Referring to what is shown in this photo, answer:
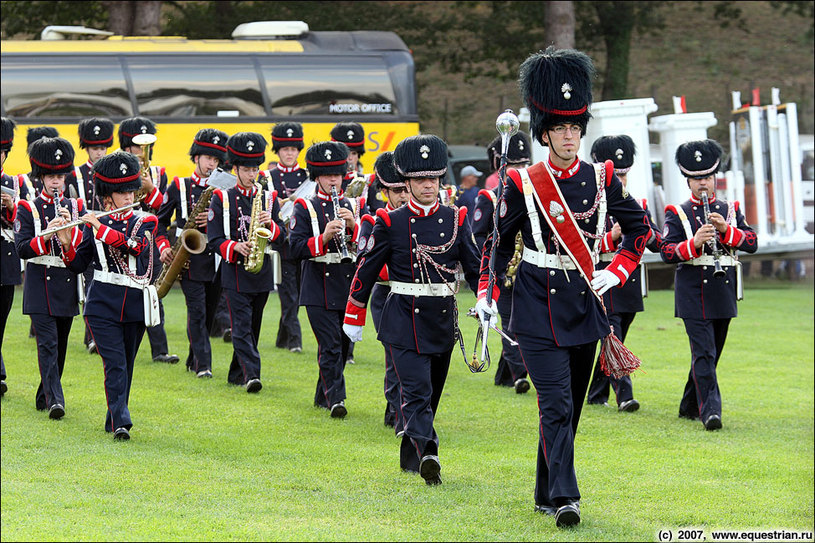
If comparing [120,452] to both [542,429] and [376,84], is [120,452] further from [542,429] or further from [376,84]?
[376,84]

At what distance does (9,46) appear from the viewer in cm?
1886

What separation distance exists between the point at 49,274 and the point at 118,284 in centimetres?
112

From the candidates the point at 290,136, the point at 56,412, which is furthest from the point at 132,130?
the point at 56,412

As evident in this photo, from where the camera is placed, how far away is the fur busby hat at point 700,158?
29.6 ft

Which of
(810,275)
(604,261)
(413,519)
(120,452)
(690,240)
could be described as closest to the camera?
(413,519)

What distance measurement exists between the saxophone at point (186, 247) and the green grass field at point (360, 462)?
30.3 inches

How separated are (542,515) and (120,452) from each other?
110 inches

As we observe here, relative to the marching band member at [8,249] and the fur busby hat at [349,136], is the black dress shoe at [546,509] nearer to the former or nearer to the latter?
the marching band member at [8,249]

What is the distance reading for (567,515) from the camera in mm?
5984

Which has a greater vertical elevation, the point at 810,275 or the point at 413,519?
the point at 413,519

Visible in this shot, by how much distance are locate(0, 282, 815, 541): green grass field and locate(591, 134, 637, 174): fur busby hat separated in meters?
1.80

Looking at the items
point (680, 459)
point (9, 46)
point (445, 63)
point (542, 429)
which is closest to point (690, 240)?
point (680, 459)

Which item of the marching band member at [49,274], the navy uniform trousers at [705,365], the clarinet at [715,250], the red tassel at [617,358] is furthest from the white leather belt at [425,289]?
the marching band member at [49,274]

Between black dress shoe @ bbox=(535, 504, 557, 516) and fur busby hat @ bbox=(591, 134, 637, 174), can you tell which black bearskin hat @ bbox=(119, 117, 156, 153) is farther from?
black dress shoe @ bbox=(535, 504, 557, 516)
